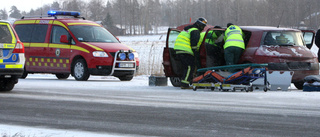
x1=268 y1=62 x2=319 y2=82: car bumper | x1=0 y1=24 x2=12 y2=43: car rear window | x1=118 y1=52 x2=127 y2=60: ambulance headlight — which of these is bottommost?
x1=268 y1=62 x2=319 y2=82: car bumper

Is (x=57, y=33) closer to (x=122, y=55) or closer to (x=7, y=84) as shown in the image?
(x=122, y=55)

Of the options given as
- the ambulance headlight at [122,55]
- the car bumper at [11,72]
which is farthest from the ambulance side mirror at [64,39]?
the car bumper at [11,72]

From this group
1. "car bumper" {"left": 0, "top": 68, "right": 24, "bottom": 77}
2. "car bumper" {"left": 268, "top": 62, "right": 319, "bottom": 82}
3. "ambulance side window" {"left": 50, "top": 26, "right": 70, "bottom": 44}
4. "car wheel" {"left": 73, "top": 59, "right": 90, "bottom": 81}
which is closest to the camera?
"car bumper" {"left": 0, "top": 68, "right": 24, "bottom": 77}

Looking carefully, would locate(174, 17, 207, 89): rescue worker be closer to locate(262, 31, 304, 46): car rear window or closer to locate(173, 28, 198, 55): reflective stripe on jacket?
locate(173, 28, 198, 55): reflective stripe on jacket

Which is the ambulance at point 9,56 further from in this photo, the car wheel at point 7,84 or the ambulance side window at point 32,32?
the ambulance side window at point 32,32

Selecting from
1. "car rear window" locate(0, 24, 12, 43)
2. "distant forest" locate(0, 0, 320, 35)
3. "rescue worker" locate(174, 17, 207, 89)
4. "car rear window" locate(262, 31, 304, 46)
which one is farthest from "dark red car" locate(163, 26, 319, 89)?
"distant forest" locate(0, 0, 320, 35)

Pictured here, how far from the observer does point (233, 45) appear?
1141cm

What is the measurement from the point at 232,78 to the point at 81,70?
5.65 meters

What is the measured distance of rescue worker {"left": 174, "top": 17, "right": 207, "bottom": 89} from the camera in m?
12.1

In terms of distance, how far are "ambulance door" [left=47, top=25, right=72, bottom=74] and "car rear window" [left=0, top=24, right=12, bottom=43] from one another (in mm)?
4584

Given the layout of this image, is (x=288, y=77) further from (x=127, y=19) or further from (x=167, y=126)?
(x=127, y=19)

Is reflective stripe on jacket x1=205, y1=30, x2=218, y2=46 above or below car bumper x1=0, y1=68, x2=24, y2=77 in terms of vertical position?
above

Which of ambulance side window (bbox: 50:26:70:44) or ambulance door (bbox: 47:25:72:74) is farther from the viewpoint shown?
ambulance side window (bbox: 50:26:70:44)

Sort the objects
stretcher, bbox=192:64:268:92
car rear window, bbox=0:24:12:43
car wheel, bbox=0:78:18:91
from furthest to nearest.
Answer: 1. car wheel, bbox=0:78:18:91
2. stretcher, bbox=192:64:268:92
3. car rear window, bbox=0:24:12:43
